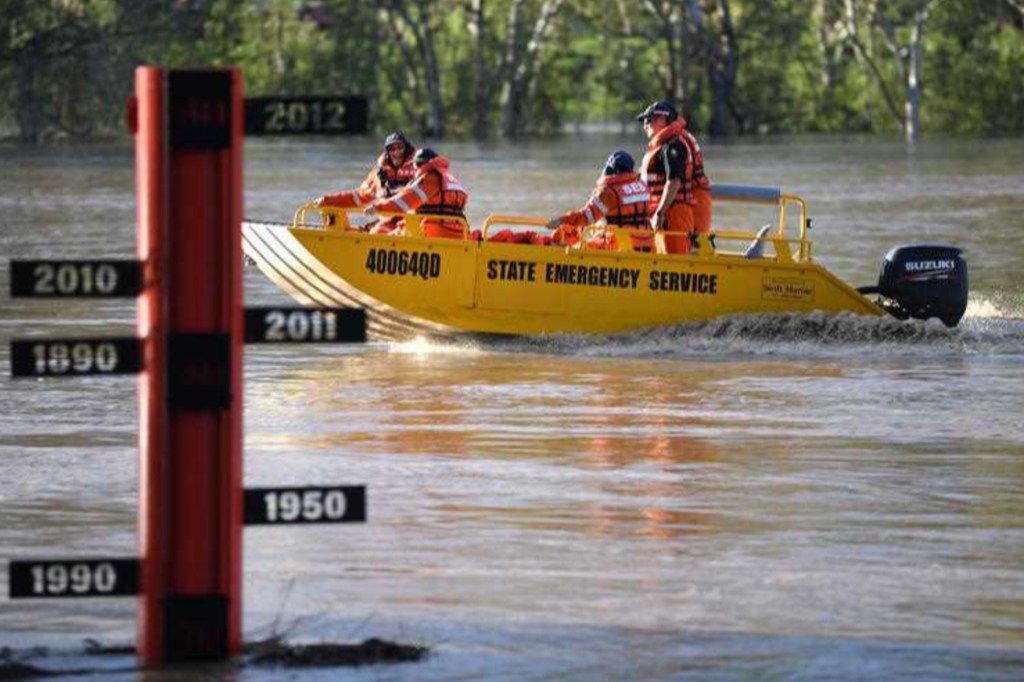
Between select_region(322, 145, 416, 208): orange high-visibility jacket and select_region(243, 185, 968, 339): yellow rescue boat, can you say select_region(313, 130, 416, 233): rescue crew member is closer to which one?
select_region(322, 145, 416, 208): orange high-visibility jacket

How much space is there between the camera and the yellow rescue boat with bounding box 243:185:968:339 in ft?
68.5

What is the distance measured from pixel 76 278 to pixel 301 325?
0.60m

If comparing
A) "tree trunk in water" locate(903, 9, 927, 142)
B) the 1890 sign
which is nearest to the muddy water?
the 1890 sign

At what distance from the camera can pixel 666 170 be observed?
21.5m

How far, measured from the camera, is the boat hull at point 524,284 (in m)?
20.9

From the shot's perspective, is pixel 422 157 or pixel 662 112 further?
pixel 662 112

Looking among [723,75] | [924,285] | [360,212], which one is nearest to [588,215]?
[360,212]

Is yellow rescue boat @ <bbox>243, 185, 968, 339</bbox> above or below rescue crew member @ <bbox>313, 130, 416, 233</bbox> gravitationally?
below

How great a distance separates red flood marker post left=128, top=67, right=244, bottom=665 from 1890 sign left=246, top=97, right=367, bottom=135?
5.5 inches

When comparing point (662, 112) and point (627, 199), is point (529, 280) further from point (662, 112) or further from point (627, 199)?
point (662, 112)

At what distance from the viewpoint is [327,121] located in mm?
8000

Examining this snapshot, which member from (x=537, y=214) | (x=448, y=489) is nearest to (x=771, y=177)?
(x=537, y=214)

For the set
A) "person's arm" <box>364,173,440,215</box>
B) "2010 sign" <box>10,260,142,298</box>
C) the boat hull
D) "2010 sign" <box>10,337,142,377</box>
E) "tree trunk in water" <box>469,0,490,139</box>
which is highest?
"2010 sign" <box>10,260,142,298</box>

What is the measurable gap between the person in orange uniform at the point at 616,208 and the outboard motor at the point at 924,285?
172 centimetres
